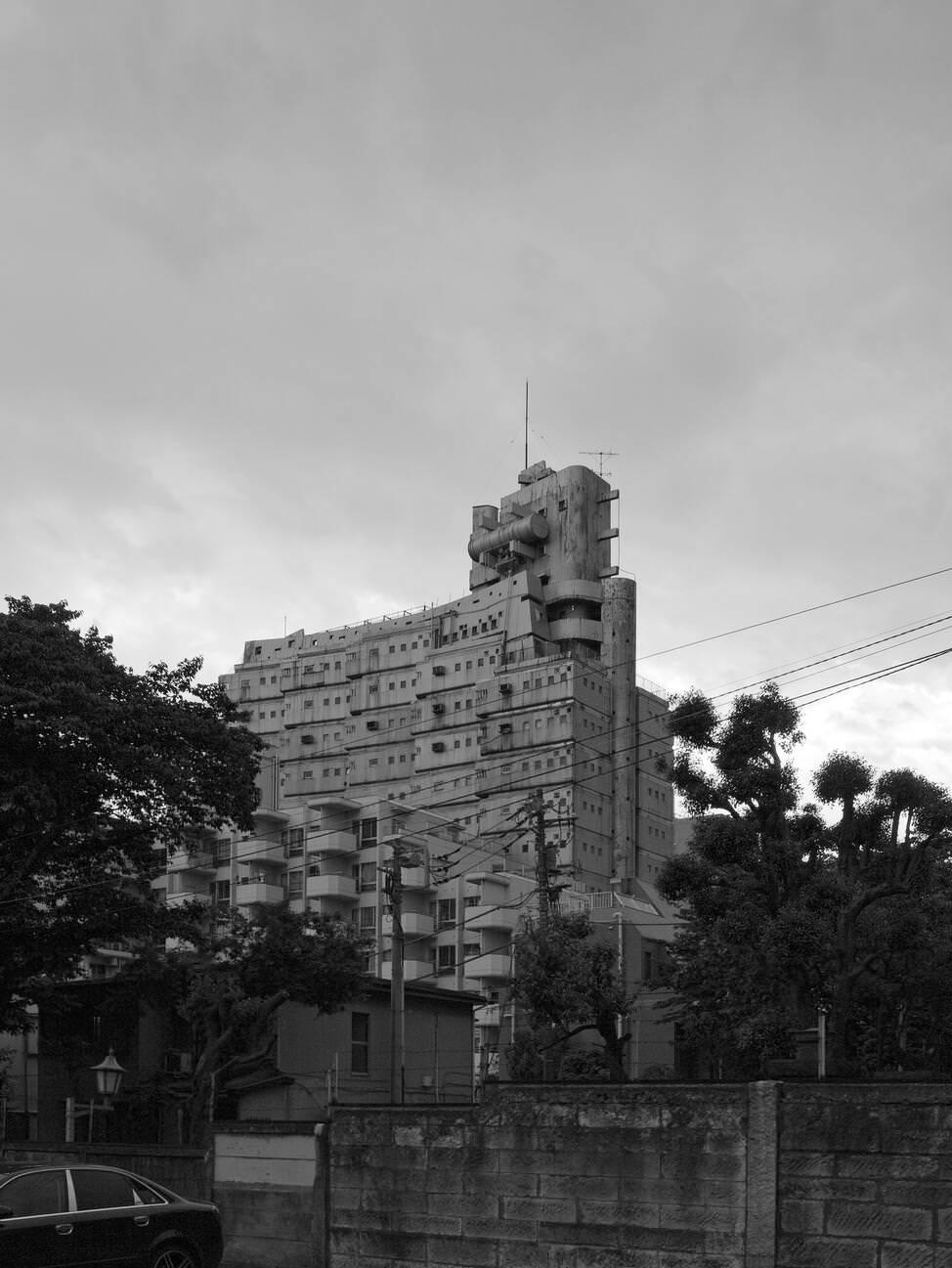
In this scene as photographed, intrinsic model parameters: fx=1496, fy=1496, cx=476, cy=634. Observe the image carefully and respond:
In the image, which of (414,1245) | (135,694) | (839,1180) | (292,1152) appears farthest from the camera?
(135,694)

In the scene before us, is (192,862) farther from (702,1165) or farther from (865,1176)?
(865,1176)

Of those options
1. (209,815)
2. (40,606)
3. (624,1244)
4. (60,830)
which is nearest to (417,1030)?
(209,815)

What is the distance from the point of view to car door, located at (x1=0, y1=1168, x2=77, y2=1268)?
15.1m

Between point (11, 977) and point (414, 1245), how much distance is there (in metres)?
22.6

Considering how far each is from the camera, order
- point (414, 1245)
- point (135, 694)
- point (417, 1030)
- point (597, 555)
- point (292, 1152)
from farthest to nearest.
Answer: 1. point (597, 555)
2. point (417, 1030)
3. point (135, 694)
4. point (292, 1152)
5. point (414, 1245)

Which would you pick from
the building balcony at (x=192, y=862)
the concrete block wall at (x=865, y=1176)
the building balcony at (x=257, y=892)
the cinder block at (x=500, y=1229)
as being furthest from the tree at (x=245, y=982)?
the building balcony at (x=192, y=862)

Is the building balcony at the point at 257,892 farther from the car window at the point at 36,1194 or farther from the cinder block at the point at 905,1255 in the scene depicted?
the cinder block at the point at 905,1255

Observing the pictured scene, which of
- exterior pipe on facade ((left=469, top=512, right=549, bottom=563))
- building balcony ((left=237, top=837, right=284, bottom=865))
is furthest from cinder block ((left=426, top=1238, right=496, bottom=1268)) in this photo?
exterior pipe on facade ((left=469, top=512, right=549, bottom=563))

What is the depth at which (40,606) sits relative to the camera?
37.5 metres

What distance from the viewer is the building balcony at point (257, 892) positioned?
96188 millimetres

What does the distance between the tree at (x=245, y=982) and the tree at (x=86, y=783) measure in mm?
1474

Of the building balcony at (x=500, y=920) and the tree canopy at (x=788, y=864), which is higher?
the tree canopy at (x=788, y=864)

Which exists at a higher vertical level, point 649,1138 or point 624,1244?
point 649,1138

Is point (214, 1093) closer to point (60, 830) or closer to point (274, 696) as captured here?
point (60, 830)
